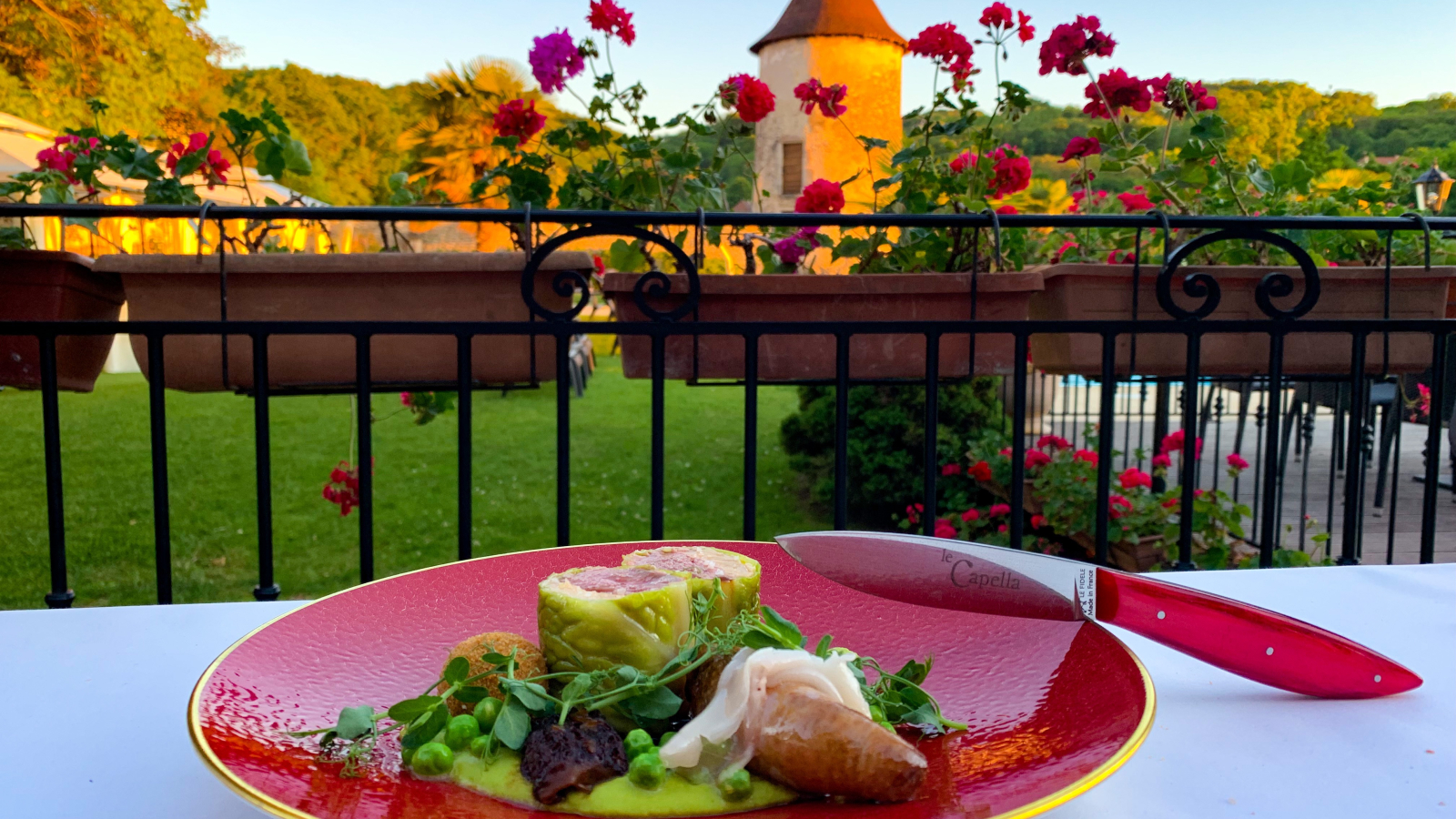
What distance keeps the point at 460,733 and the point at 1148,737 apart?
408 mm

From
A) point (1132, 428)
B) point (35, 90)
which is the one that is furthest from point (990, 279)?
point (35, 90)

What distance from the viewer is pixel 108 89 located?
428 inches

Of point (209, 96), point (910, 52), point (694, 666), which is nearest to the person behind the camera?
point (694, 666)

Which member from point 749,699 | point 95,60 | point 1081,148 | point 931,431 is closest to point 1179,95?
point 1081,148

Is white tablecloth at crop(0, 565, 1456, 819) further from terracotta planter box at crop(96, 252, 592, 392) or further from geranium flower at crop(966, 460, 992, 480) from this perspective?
geranium flower at crop(966, 460, 992, 480)

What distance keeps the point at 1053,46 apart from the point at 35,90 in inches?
477

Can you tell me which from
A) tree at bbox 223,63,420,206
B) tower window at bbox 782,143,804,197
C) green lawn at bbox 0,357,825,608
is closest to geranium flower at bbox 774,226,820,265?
green lawn at bbox 0,357,825,608

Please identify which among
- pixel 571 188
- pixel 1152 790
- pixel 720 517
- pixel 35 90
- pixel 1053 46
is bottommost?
pixel 720 517

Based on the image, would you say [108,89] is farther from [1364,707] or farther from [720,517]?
[1364,707]

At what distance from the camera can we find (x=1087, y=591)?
0.60m

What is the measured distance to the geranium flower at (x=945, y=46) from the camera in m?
2.17

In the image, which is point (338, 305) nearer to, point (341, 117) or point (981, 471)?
point (981, 471)

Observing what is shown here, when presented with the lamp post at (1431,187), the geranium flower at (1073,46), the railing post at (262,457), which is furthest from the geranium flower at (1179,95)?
the lamp post at (1431,187)

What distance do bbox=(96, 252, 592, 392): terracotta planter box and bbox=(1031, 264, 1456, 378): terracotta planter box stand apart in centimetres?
88
